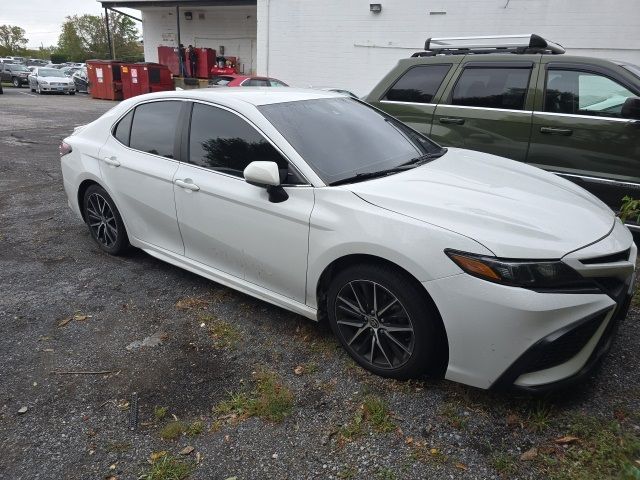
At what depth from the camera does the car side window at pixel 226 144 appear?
10.3 feet

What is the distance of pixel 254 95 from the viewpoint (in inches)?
140

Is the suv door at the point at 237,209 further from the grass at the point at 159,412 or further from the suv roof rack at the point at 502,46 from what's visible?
the suv roof rack at the point at 502,46

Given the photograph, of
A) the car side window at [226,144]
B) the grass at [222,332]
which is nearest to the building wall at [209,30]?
the car side window at [226,144]

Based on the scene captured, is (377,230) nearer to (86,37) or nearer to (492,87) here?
(492,87)

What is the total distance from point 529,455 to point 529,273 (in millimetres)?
854

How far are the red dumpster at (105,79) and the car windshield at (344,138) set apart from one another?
893 inches

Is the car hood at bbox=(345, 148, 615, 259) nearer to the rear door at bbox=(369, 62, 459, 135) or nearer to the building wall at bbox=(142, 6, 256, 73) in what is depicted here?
the rear door at bbox=(369, 62, 459, 135)

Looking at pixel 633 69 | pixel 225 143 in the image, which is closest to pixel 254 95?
pixel 225 143

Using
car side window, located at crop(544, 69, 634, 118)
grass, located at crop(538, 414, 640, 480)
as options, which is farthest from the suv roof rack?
grass, located at crop(538, 414, 640, 480)

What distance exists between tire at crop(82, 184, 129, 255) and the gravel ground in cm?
54

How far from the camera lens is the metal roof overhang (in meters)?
22.2

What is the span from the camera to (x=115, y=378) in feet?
9.48

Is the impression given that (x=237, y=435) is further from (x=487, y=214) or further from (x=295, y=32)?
(x=295, y=32)

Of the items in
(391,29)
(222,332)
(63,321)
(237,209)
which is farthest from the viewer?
(391,29)
